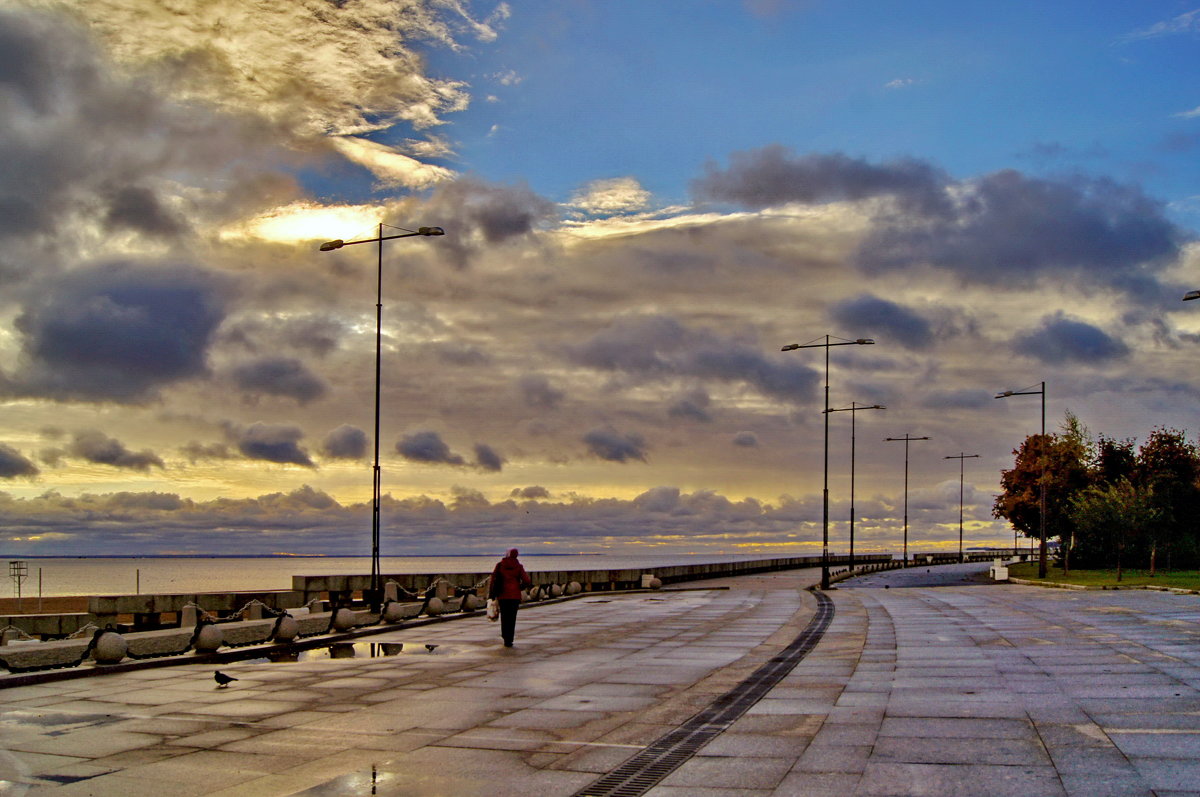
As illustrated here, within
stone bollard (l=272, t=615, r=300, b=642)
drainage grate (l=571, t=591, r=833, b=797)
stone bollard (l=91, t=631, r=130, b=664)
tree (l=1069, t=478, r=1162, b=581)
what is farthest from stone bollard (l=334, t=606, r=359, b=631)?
tree (l=1069, t=478, r=1162, b=581)

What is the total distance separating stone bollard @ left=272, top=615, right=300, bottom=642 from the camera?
20438mm

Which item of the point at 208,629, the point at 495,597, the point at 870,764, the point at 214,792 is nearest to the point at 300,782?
the point at 214,792

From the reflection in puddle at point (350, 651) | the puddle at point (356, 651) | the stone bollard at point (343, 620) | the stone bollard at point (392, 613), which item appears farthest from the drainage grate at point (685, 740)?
the stone bollard at point (392, 613)

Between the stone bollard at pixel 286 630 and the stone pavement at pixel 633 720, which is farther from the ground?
the stone pavement at pixel 633 720

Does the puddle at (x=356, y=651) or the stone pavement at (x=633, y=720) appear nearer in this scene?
the stone pavement at (x=633, y=720)

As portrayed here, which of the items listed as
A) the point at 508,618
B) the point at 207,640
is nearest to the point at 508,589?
the point at 508,618

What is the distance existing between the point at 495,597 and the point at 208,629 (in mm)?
5389

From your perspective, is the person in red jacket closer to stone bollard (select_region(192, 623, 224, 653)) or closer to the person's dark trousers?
the person's dark trousers

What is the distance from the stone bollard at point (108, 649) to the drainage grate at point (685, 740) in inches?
379

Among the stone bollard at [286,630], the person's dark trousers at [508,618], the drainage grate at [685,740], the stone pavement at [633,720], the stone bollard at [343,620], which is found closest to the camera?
the drainage grate at [685,740]

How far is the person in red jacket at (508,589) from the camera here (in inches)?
790

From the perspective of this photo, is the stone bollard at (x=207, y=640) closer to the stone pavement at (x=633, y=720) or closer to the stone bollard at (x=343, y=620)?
the stone pavement at (x=633, y=720)

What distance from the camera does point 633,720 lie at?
1200cm

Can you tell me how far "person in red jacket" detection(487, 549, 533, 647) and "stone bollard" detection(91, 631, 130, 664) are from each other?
6819mm
